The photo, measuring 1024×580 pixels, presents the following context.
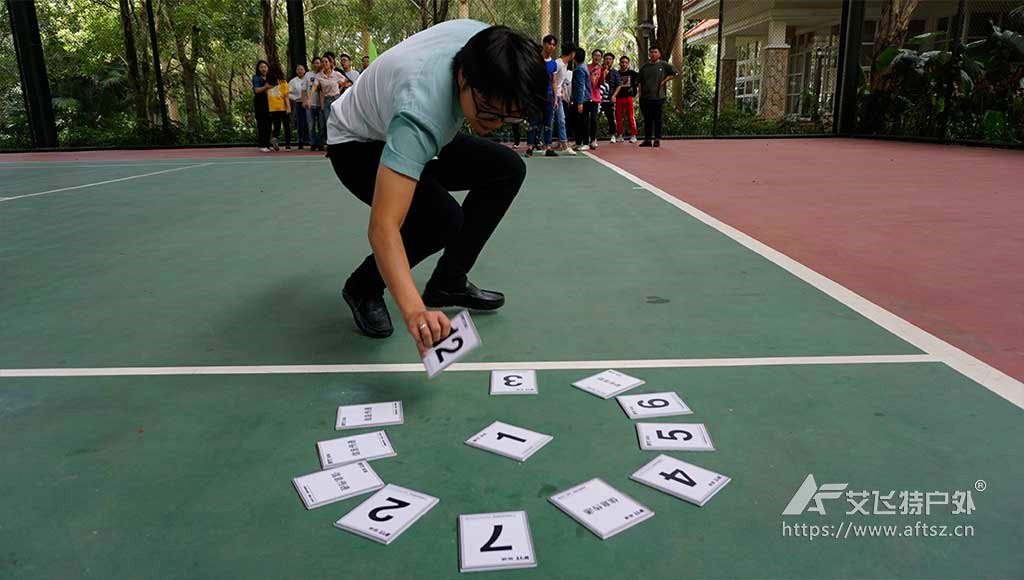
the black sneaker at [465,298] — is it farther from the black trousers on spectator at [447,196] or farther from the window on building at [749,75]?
the window on building at [749,75]

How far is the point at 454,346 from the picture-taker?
1994mm

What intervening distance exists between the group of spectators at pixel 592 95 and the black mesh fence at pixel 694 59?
132cm

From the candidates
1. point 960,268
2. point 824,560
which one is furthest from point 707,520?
point 960,268

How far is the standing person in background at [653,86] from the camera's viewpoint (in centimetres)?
1248

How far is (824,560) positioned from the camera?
1.53 metres

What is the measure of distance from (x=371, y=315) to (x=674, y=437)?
4.73 feet

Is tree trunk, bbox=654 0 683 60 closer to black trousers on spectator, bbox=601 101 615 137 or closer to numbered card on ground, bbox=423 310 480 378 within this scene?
black trousers on spectator, bbox=601 101 615 137

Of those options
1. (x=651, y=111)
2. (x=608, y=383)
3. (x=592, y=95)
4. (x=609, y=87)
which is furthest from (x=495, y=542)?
(x=609, y=87)

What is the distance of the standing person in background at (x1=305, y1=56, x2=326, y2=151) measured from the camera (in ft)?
42.7

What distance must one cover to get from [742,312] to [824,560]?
1760mm

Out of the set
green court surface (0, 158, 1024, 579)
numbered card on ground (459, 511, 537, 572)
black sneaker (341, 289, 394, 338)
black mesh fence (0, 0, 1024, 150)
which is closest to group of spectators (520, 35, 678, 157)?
black mesh fence (0, 0, 1024, 150)

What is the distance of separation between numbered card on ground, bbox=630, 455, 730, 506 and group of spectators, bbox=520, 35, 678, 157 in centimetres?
926

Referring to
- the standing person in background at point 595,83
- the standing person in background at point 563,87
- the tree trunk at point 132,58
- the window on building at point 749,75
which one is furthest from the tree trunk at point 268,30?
the window on building at point 749,75

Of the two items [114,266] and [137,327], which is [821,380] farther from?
→ [114,266]
